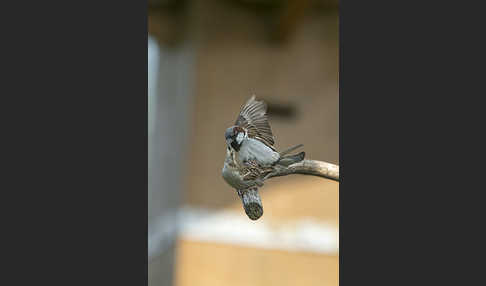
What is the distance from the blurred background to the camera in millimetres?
1910

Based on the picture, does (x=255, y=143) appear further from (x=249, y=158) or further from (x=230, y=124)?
(x=230, y=124)

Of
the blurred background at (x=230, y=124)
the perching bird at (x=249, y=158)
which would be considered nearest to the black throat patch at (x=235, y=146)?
the perching bird at (x=249, y=158)

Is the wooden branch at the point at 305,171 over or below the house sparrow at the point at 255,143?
below

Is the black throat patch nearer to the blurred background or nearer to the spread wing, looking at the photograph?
the spread wing

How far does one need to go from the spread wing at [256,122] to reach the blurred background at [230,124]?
943 mm

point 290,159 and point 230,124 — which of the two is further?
point 230,124

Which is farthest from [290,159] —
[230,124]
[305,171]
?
[230,124]

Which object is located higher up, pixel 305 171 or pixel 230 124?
pixel 230 124

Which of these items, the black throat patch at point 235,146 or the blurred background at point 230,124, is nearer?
the black throat patch at point 235,146

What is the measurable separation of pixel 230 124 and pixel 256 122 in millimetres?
975

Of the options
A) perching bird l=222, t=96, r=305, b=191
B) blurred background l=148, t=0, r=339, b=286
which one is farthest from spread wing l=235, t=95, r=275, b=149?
blurred background l=148, t=0, r=339, b=286

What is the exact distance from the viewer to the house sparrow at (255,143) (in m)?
0.98

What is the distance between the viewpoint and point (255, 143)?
1001mm

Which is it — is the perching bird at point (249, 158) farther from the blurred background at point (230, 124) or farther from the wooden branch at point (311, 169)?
the blurred background at point (230, 124)
